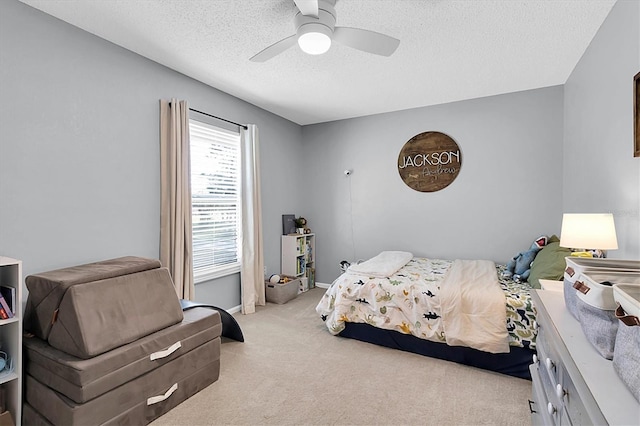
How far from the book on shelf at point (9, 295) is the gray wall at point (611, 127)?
3.48 meters

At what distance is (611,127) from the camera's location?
2.13 m

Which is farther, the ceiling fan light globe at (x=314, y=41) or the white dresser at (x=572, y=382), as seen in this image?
the ceiling fan light globe at (x=314, y=41)

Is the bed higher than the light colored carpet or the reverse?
higher

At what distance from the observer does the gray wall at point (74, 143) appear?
200 cm

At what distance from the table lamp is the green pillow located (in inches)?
17.3

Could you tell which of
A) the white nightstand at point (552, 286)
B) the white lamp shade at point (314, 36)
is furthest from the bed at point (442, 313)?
the white lamp shade at point (314, 36)

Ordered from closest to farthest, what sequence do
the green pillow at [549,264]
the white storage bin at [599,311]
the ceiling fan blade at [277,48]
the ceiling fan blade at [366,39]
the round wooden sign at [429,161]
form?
1. the white storage bin at [599,311]
2. the ceiling fan blade at [366,39]
3. the ceiling fan blade at [277,48]
4. the green pillow at [549,264]
5. the round wooden sign at [429,161]

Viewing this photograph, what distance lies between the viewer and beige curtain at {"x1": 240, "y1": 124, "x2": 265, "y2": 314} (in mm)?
3752

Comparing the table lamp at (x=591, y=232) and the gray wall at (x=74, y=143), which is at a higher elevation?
the gray wall at (x=74, y=143)

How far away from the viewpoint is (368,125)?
4.50 meters

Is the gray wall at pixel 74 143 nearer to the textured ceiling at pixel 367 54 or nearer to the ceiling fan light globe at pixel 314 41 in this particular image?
the textured ceiling at pixel 367 54

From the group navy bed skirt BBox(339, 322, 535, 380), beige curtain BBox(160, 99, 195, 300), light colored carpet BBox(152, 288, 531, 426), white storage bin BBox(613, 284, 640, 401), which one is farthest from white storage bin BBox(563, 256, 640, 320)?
beige curtain BBox(160, 99, 195, 300)

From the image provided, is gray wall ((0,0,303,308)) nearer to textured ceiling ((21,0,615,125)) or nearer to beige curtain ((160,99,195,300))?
beige curtain ((160,99,195,300))

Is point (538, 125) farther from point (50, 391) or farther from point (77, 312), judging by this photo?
point (50, 391)
